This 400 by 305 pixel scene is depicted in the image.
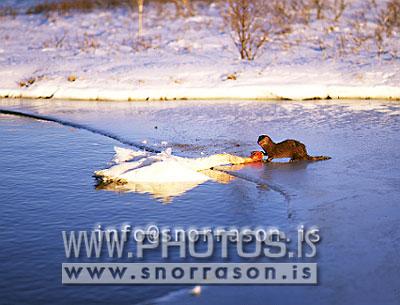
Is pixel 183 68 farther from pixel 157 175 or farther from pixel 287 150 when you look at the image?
pixel 157 175

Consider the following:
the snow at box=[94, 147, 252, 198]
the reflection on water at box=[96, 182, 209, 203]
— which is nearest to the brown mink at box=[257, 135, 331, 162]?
the snow at box=[94, 147, 252, 198]

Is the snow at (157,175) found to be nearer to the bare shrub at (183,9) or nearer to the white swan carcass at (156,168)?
the white swan carcass at (156,168)

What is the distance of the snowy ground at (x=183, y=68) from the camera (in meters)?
15.8

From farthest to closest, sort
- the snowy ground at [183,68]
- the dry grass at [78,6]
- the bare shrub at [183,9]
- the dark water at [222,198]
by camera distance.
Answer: the dry grass at [78,6], the bare shrub at [183,9], the snowy ground at [183,68], the dark water at [222,198]

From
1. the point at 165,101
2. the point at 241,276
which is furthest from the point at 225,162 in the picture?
the point at 165,101

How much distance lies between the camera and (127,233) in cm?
648

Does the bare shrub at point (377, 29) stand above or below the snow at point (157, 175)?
above

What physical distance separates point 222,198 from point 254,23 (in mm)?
15786

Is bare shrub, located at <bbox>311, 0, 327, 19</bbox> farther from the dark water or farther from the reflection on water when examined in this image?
the reflection on water

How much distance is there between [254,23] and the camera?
74.0 ft

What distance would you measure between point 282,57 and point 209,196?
12.2 meters

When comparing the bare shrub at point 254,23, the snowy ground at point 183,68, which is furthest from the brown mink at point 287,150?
the bare shrub at point 254,23

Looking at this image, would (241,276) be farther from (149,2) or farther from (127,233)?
(149,2)

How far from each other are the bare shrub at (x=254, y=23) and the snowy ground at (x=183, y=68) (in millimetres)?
399
